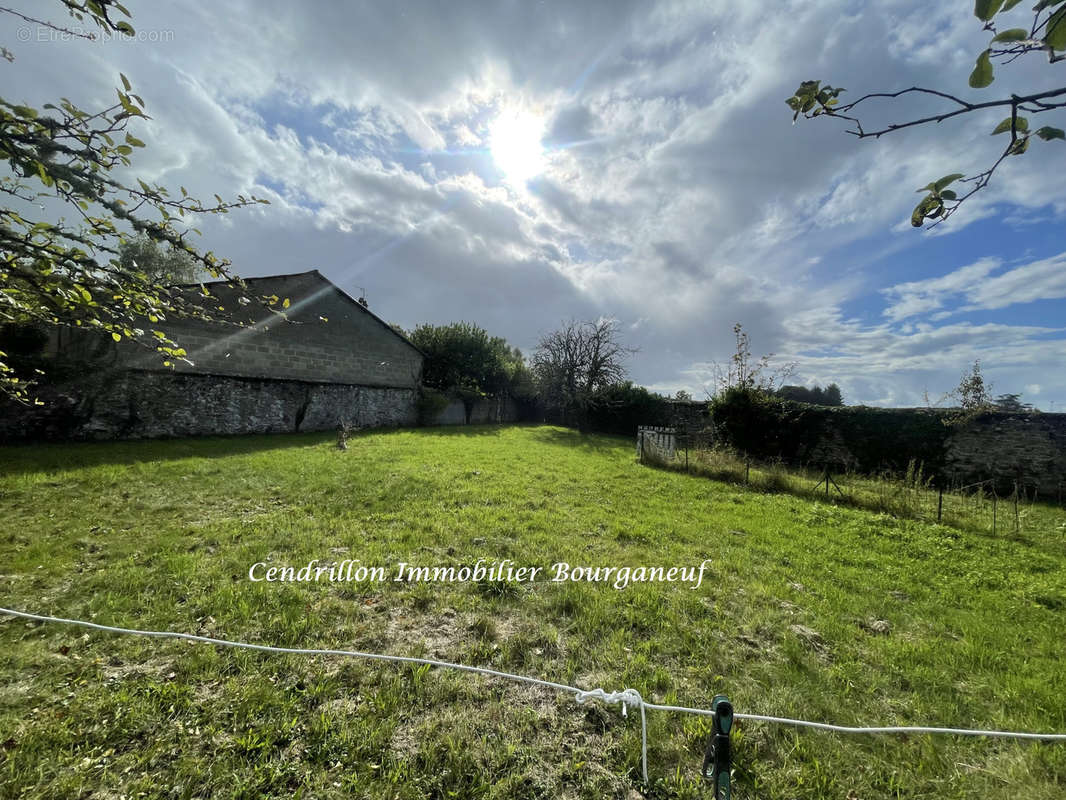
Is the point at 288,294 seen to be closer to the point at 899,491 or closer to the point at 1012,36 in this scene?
the point at 1012,36

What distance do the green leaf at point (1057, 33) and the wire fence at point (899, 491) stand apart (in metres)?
8.66

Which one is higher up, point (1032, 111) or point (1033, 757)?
point (1032, 111)

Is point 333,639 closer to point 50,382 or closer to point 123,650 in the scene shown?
point 123,650

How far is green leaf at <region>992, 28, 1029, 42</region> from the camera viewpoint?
2.94 feet

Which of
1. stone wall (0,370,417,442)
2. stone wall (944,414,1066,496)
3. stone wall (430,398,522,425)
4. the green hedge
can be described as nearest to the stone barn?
stone wall (0,370,417,442)

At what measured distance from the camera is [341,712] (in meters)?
2.01

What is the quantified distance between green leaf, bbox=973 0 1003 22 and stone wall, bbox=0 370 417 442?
1550 centimetres

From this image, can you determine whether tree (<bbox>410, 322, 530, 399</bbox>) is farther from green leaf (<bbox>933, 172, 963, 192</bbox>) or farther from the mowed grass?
green leaf (<bbox>933, 172, 963, 192</bbox>)

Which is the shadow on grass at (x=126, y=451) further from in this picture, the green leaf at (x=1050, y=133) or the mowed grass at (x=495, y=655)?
the green leaf at (x=1050, y=133)

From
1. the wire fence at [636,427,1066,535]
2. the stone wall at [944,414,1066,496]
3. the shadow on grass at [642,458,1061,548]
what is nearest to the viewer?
the shadow on grass at [642,458,1061,548]

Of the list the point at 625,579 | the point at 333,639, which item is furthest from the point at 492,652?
the point at 625,579

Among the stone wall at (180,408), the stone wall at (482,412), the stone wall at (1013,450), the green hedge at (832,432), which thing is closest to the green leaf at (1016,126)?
the green hedge at (832,432)

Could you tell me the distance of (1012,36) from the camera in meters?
0.90

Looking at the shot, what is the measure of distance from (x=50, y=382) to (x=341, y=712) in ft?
43.8
